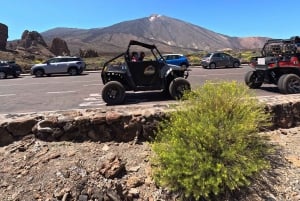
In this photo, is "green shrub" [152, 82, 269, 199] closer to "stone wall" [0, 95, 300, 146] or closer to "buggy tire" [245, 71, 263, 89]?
"stone wall" [0, 95, 300, 146]

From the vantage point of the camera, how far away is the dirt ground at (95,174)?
5340mm

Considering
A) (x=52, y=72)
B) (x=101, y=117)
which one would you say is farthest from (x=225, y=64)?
(x=101, y=117)

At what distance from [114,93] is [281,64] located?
5369mm

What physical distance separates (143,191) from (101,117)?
1.62 meters

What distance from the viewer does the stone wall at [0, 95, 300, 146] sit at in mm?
6426

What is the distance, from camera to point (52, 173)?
5664 mm

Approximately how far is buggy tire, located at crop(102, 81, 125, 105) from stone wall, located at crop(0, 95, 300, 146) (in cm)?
362

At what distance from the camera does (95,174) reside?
18.8 feet

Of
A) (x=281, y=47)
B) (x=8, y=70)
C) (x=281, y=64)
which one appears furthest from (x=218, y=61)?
(x=281, y=64)

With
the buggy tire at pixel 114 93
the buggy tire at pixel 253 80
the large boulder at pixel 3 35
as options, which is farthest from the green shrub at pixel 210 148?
the large boulder at pixel 3 35

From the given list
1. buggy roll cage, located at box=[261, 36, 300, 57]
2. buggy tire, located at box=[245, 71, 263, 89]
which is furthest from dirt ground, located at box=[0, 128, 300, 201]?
buggy tire, located at box=[245, 71, 263, 89]

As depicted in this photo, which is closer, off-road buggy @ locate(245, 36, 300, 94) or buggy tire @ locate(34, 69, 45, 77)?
off-road buggy @ locate(245, 36, 300, 94)

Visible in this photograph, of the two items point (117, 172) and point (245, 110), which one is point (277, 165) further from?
point (117, 172)

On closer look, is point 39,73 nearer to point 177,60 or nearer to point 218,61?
point 177,60
